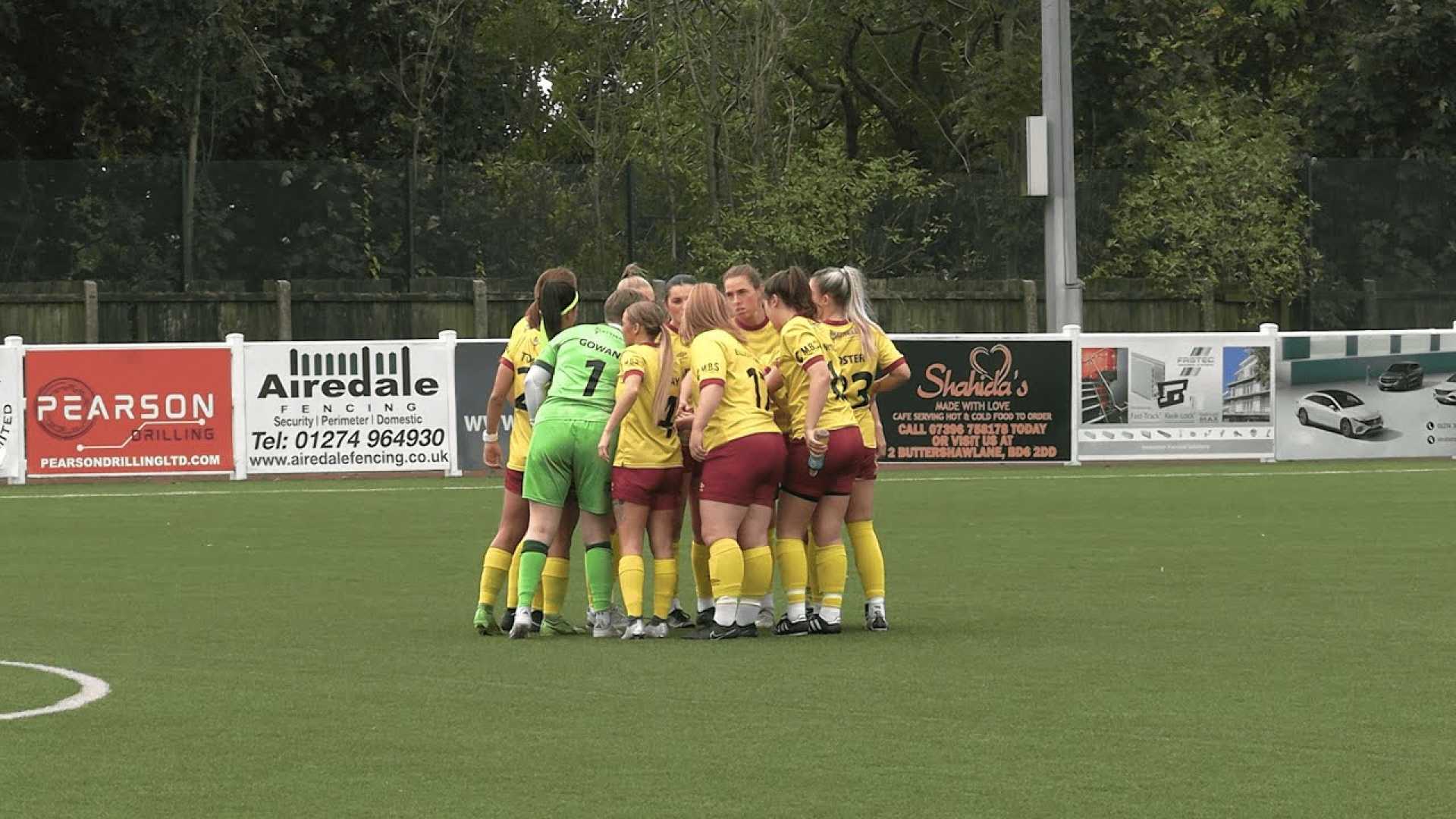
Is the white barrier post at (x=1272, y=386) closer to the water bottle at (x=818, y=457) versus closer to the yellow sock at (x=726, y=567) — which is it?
the water bottle at (x=818, y=457)

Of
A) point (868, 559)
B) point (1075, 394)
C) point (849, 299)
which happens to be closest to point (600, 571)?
point (868, 559)

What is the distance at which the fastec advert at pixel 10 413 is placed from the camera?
23047 mm

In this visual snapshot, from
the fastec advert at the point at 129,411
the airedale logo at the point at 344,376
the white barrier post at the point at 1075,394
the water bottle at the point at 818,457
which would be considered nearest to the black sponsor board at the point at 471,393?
the airedale logo at the point at 344,376

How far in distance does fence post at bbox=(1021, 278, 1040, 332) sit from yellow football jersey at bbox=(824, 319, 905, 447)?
2060 centimetres

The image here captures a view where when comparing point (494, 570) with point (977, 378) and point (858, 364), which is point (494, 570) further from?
point (977, 378)

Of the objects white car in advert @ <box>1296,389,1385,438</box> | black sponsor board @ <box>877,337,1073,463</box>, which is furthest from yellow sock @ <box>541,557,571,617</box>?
white car in advert @ <box>1296,389,1385,438</box>

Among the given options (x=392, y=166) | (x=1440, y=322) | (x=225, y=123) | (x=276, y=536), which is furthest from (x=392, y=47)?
(x=276, y=536)

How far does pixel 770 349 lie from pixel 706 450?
61cm

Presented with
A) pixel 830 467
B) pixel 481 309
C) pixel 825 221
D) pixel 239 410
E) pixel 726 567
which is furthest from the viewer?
pixel 825 221

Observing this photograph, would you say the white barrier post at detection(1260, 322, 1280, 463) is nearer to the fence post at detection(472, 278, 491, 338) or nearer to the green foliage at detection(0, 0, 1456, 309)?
the green foliage at detection(0, 0, 1456, 309)

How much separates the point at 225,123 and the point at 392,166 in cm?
423

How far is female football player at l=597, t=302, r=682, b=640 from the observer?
35.4ft

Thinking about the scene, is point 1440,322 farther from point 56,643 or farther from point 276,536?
point 56,643

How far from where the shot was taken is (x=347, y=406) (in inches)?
929
